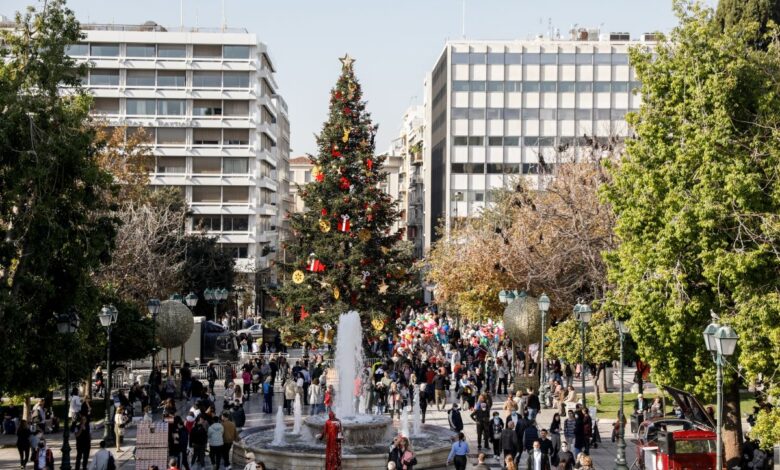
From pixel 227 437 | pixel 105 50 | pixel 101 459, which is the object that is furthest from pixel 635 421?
pixel 105 50

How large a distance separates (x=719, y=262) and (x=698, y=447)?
421cm

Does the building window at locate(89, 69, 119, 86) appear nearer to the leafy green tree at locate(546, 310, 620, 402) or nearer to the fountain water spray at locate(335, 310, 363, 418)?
the leafy green tree at locate(546, 310, 620, 402)

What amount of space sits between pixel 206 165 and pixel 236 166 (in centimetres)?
233

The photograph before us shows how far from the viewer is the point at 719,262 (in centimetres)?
2097

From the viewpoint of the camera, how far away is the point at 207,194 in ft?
260

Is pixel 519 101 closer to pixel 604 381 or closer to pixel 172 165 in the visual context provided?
pixel 172 165

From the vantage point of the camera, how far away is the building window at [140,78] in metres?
78.1

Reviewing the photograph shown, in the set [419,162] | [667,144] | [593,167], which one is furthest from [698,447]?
[419,162]

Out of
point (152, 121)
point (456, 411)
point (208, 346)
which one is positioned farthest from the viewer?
point (152, 121)

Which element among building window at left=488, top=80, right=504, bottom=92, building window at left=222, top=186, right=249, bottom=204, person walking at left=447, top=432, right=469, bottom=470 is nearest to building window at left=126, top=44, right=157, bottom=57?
building window at left=222, top=186, right=249, bottom=204

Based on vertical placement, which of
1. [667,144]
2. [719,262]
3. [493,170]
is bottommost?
[719,262]

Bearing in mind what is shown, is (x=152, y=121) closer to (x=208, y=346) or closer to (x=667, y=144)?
(x=208, y=346)

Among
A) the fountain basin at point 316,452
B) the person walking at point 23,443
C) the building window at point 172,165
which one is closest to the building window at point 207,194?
the building window at point 172,165

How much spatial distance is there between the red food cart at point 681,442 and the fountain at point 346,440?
16.3 ft
